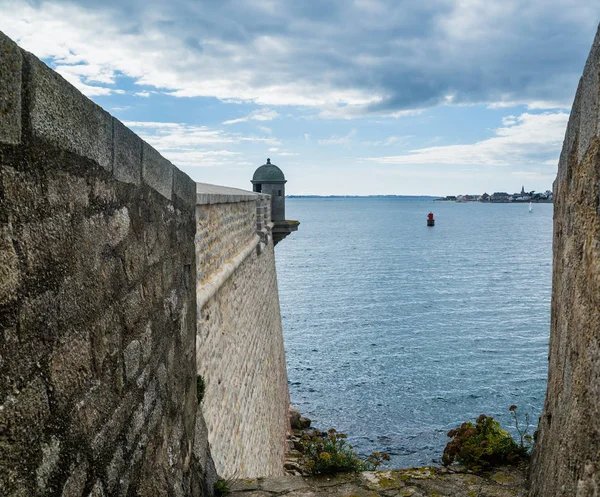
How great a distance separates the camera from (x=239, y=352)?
785 centimetres

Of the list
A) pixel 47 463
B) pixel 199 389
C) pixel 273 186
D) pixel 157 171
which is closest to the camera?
pixel 47 463

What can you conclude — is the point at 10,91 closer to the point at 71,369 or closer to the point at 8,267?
the point at 8,267

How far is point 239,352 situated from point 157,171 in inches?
214

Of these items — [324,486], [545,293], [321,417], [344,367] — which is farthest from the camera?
[545,293]

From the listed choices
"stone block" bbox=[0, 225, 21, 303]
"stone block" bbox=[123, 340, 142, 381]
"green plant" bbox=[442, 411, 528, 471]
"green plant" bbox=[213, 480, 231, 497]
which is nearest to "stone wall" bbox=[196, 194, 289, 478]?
"green plant" bbox=[213, 480, 231, 497]

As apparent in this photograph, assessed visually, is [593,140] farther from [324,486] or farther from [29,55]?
[324,486]

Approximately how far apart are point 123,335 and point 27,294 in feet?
2.59

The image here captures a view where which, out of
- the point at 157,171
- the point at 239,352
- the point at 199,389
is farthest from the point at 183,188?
the point at 239,352

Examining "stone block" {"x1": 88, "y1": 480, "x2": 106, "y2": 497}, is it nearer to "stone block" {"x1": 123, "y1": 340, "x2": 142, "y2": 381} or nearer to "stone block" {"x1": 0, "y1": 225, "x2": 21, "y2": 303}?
"stone block" {"x1": 123, "y1": 340, "x2": 142, "y2": 381}

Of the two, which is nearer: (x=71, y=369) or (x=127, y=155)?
(x=71, y=369)

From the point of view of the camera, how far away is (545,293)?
3319cm

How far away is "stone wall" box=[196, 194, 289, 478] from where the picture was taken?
18.5ft

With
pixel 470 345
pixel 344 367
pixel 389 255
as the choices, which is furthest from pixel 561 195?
pixel 389 255

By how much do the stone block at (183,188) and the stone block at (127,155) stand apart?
737mm
